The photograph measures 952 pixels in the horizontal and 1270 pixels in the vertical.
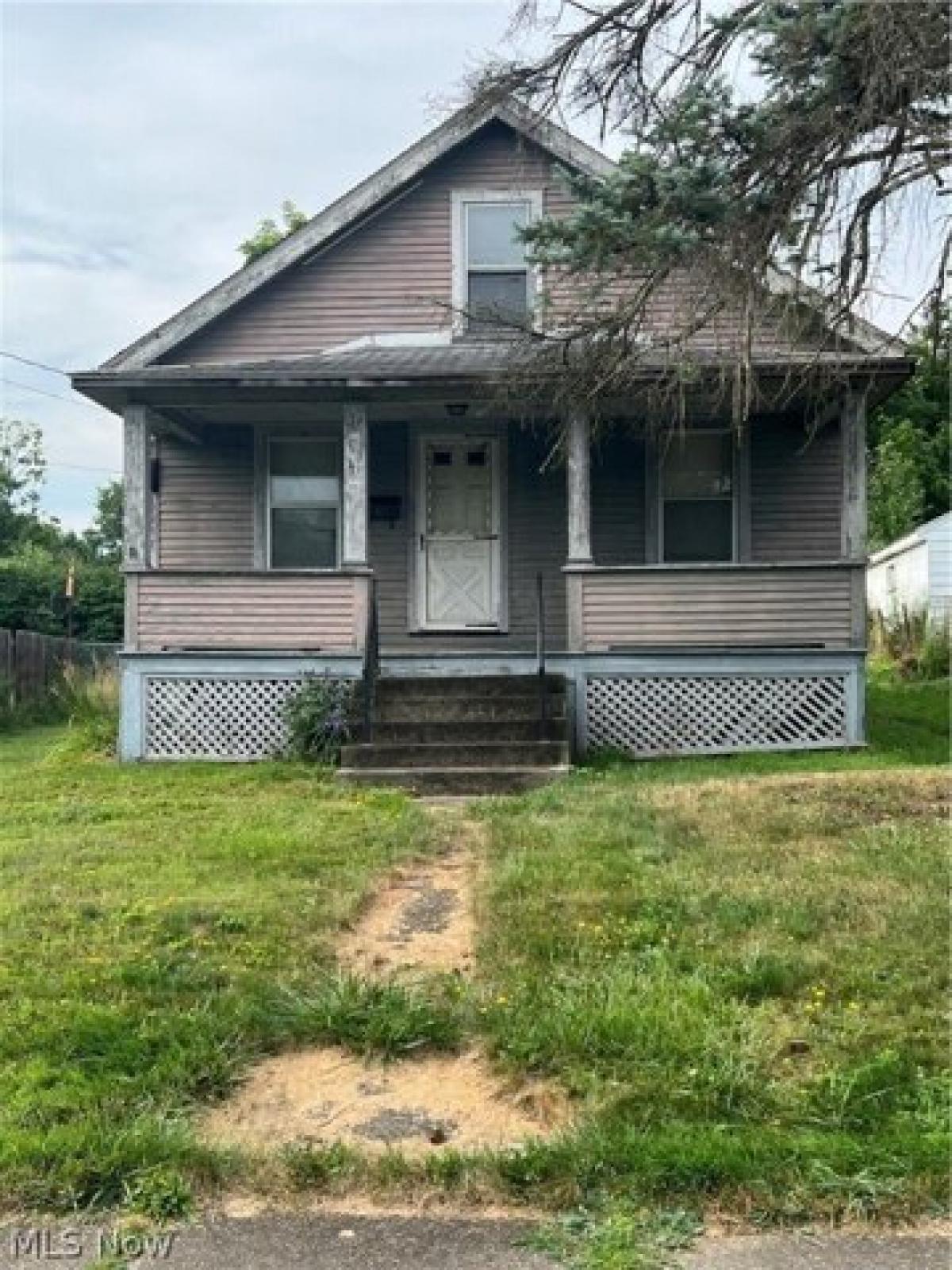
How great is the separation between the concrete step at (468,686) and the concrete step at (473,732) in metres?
0.49

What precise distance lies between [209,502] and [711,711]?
5.75m

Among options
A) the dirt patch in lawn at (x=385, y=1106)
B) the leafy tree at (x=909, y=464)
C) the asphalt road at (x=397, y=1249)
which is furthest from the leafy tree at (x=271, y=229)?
the asphalt road at (x=397, y=1249)

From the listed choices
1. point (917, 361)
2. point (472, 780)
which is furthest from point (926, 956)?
point (917, 361)

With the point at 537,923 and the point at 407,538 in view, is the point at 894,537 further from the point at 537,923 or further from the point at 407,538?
the point at 537,923

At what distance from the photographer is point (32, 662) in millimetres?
17500

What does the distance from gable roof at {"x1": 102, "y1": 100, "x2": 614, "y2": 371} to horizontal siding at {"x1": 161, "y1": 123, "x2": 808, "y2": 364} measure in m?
0.18

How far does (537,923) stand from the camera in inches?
184

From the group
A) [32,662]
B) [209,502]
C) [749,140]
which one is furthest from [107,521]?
[749,140]

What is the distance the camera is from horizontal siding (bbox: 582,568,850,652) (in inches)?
410

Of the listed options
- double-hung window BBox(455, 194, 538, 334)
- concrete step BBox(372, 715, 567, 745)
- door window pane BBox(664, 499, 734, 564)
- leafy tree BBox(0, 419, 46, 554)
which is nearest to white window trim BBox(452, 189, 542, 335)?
double-hung window BBox(455, 194, 538, 334)

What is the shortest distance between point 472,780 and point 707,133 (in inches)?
192

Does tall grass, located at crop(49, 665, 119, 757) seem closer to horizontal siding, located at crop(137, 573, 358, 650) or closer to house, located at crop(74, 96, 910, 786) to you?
house, located at crop(74, 96, 910, 786)

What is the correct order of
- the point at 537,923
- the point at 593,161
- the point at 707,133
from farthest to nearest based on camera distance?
the point at 593,161
the point at 707,133
the point at 537,923

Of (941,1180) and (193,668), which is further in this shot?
(193,668)
